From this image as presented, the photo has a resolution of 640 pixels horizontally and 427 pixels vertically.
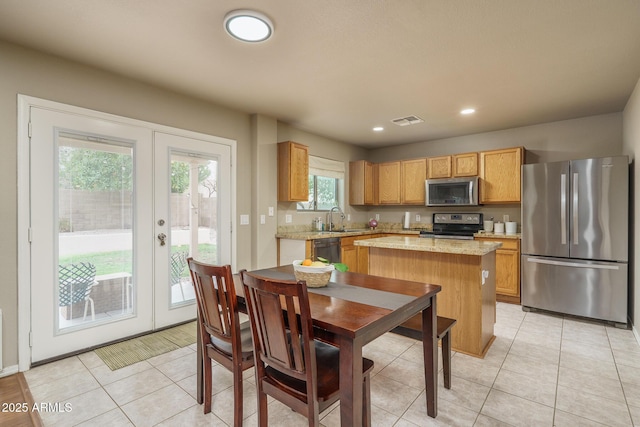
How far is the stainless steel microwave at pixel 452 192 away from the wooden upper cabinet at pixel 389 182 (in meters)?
0.59

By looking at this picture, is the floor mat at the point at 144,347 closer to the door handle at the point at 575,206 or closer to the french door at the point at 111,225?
the french door at the point at 111,225

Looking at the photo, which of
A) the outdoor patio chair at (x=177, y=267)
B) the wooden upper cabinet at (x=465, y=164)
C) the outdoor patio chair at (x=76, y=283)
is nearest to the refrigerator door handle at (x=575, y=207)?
the wooden upper cabinet at (x=465, y=164)

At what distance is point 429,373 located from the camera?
1789 millimetres

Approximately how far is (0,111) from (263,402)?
271cm

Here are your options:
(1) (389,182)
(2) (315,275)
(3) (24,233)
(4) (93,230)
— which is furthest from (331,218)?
(3) (24,233)

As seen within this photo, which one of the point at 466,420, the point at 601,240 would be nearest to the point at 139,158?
the point at 466,420

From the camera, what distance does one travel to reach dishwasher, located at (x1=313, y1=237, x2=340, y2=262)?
4.04 m

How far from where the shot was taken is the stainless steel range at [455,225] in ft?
15.4

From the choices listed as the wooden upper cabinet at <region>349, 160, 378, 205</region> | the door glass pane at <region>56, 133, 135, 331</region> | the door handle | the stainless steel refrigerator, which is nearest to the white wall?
the stainless steel refrigerator

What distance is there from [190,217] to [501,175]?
4137mm

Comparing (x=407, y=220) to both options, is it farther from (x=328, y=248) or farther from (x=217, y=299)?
(x=217, y=299)

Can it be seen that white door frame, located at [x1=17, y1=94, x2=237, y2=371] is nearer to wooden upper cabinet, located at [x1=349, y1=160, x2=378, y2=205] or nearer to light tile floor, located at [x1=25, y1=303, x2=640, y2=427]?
light tile floor, located at [x1=25, y1=303, x2=640, y2=427]

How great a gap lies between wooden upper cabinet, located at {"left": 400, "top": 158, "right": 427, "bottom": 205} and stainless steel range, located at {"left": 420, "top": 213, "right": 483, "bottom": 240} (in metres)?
0.43

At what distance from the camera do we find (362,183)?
559 centimetres
